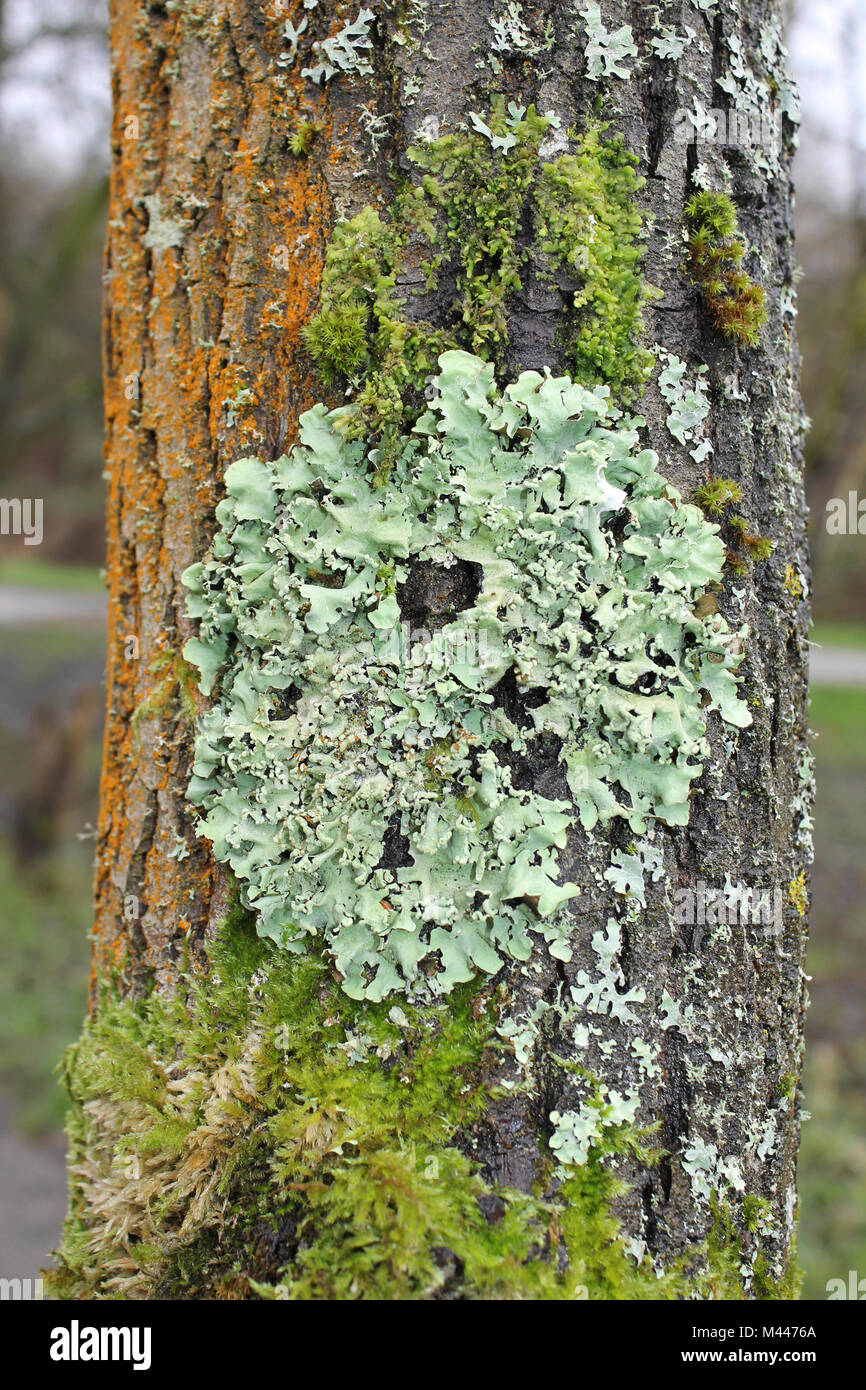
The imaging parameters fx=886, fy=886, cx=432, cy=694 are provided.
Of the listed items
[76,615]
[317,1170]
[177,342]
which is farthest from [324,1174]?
[76,615]

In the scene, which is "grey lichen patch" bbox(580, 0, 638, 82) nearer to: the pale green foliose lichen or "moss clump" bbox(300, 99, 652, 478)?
"moss clump" bbox(300, 99, 652, 478)

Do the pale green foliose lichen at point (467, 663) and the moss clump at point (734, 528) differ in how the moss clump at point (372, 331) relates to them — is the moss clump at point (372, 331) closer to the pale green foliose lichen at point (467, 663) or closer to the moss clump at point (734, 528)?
the pale green foliose lichen at point (467, 663)

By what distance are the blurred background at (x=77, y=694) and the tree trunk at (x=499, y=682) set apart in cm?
54

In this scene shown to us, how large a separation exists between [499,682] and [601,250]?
21.8 inches

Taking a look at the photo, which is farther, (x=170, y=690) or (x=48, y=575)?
(x=48, y=575)

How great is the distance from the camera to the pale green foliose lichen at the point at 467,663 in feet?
3.64

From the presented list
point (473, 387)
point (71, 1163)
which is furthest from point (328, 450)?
point (71, 1163)

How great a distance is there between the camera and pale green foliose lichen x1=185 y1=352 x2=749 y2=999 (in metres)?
1.11

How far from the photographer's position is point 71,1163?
53.3 inches

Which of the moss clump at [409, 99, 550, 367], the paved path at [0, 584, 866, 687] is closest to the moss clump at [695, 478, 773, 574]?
the moss clump at [409, 99, 550, 367]

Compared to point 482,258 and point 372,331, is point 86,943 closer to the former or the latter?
point 372,331

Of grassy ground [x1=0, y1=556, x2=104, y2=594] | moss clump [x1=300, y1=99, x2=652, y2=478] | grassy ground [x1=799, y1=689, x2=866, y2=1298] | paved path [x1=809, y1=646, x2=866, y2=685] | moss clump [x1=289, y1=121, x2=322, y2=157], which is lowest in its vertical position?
grassy ground [x1=799, y1=689, x2=866, y2=1298]

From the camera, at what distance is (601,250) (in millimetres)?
1107
